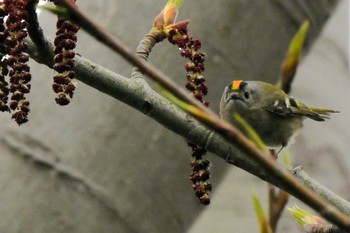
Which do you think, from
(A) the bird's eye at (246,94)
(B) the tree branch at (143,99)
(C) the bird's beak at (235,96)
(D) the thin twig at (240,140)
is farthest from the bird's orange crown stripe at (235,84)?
(D) the thin twig at (240,140)

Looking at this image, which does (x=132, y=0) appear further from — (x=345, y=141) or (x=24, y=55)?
(x=345, y=141)

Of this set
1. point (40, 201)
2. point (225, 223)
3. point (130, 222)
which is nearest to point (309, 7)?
point (130, 222)

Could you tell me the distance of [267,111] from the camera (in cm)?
191

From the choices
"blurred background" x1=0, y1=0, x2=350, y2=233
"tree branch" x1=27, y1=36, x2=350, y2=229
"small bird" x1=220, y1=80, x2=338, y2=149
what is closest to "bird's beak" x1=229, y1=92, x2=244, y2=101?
"small bird" x1=220, y1=80, x2=338, y2=149

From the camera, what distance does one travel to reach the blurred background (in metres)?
1.28

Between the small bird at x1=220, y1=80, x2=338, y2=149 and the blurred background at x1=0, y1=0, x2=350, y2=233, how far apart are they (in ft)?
0.86

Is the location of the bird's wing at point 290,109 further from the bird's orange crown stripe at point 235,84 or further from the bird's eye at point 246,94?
the bird's orange crown stripe at point 235,84

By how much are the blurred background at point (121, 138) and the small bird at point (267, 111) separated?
261mm

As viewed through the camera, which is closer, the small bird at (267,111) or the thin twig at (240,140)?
the thin twig at (240,140)

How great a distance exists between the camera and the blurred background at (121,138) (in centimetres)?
128

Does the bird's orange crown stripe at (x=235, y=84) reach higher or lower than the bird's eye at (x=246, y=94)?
higher

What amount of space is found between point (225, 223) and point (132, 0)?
126 centimetres

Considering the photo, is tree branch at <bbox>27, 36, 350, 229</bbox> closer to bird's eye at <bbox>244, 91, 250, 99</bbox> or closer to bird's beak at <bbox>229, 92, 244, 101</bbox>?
bird's beak at <bbox>229, 92, 244, 101</bbox>

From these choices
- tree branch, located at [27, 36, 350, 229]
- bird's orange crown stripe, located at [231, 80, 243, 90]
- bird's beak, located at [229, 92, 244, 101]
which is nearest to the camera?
tree branch, located at [27, 36, 350, 229]
